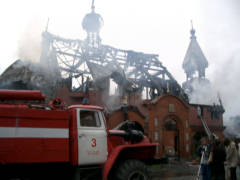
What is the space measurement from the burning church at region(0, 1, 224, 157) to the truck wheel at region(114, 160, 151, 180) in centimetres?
1008

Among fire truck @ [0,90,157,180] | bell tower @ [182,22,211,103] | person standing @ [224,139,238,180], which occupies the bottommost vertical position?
person standing @ [224,139,238,180]

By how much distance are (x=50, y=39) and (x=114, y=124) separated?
13445mm

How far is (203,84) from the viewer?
44.0m

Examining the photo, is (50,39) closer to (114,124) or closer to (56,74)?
(56,74)

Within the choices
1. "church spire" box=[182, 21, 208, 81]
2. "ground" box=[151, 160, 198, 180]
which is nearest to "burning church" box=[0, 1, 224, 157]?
"ground" box=[151, 160, 198, 180]

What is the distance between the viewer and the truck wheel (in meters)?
5.86

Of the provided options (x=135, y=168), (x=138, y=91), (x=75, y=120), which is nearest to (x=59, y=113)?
(x=75, y=120)

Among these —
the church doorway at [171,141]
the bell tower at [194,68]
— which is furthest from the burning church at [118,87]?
the bell tower at [194,68]

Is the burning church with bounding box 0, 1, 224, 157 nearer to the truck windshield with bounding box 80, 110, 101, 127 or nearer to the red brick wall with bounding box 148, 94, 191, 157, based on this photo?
the red brick wall with bounding box 148, 94, 191, 157

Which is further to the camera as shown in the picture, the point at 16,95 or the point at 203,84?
the point at 203,84

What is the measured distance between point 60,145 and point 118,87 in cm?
1495

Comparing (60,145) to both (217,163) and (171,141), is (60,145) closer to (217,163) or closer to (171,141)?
(217,163)

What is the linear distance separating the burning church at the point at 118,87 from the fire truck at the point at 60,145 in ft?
32.8

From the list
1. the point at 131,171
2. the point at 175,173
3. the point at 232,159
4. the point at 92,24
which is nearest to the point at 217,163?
the point at 232,159
